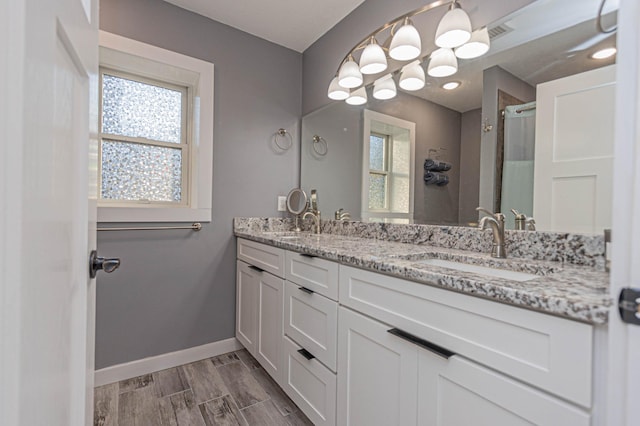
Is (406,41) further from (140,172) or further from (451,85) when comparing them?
(140,172)

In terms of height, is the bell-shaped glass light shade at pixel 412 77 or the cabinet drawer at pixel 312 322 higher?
the bell-shaped glass light shade at pixel 412 77

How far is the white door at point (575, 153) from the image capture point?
0.97 m

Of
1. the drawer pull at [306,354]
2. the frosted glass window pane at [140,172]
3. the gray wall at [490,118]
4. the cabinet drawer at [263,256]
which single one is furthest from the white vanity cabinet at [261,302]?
the gray wall at [490,118]

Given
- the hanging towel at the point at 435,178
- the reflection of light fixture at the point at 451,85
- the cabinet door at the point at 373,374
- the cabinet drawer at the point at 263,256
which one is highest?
the reflection of light fixture at the point at 451,85

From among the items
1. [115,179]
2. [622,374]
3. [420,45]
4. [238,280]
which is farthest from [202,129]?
[622,374]

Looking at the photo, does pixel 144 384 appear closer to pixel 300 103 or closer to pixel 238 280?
pixel 238 280

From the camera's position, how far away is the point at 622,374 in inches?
20.7

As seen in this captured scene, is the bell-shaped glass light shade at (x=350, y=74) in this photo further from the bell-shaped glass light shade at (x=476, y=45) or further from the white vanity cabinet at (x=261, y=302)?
the white vanity cabinet at (x=261, y=302)

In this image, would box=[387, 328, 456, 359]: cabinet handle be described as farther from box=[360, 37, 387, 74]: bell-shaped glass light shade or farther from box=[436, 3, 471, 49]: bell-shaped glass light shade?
box=[360, 37, 387, 74]: bell-shaped glass light shade

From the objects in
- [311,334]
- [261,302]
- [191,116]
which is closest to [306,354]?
[311,334]

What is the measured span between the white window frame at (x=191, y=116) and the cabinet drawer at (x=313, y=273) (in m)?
0.90

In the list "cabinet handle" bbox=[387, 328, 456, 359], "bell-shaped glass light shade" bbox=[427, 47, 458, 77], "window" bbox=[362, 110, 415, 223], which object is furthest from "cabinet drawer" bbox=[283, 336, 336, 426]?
"bell-shaped glass light shade" bbox=[427, 47, 458, 77]

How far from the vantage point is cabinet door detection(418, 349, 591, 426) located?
2.02ft

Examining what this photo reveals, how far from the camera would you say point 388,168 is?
72.0 inches
